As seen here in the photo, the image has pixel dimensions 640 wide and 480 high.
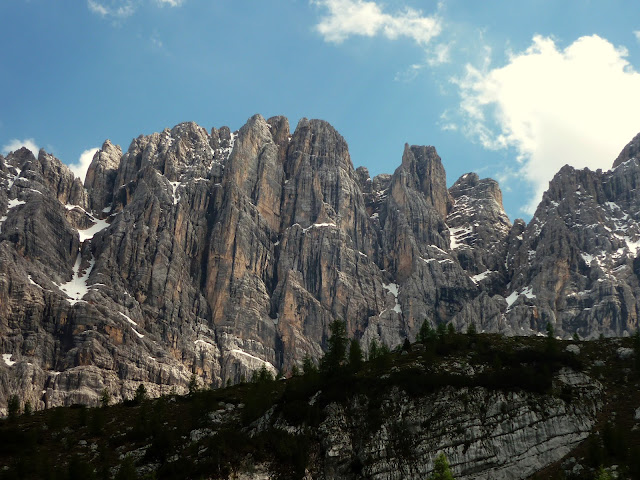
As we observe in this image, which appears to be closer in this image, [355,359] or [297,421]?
[297,421]

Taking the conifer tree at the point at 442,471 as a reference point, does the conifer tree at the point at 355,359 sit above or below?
above

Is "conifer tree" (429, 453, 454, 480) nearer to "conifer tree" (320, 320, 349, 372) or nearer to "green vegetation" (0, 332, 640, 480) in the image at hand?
"green vegetation" (0, 332, 640, 480)

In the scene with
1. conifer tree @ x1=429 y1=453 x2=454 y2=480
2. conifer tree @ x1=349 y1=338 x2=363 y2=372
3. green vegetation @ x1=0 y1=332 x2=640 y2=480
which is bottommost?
conifer tree @ x1=429 y1=453 x2=454 y2=480

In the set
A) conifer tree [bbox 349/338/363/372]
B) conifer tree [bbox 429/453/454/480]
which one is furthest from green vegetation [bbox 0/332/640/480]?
conifer tree [bbox 349/338/363/372]

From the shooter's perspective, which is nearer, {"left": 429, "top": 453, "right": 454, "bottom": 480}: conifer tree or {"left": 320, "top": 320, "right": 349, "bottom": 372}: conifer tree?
{"left": 429, "top": 453, "right": 454, "bottom": 480}: conifer tree

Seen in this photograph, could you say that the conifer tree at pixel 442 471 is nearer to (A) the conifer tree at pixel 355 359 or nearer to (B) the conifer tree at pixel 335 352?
(B) the conifer tree at pixel 335 352

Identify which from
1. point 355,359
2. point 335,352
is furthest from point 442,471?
point 355,359

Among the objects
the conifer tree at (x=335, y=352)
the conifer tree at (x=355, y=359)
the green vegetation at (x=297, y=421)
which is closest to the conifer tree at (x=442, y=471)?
the green vegetation at (x=297, y=421)

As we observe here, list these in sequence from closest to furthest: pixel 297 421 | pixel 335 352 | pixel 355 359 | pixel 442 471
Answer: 1. pixel 442 471
2. pixel 297 421
3. pixel 335 352
4. pixel 355 359

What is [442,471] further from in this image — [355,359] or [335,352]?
[355,359]

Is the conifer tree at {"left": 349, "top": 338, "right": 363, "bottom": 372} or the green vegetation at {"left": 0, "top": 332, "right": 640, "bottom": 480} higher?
the conifer tree at {"left": 349, "top": 338, "right": 363, "bottom": 372}

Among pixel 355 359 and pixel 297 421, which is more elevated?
pixel 355 359

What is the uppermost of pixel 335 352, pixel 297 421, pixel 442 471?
pixel 335 352

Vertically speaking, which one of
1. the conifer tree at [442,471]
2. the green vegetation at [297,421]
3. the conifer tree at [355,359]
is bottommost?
the conifer tree at [442,471]
